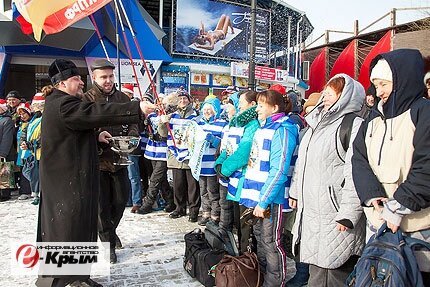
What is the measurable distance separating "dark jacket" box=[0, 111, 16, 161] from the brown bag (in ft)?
17.3

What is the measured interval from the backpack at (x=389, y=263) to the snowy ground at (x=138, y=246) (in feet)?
6.47

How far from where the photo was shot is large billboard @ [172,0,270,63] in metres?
16.5

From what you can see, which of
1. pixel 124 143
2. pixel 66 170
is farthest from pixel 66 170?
pixel 124 143

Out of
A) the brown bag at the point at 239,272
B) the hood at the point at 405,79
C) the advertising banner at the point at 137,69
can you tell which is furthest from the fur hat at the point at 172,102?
the advertising banner at the point at 137,69

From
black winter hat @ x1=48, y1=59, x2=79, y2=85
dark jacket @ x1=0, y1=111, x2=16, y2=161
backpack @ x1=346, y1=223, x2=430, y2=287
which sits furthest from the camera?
dark jacket @ x1=0, y1=111, x2=16, y2=161

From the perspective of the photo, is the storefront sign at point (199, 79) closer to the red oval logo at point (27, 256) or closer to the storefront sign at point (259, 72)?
the storefront sign at point (259, 72)

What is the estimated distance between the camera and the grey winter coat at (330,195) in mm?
2711

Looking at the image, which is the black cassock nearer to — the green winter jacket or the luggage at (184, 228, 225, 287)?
the luggage at (184, 228, 225, 287)

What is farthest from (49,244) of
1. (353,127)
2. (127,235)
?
(353,127)

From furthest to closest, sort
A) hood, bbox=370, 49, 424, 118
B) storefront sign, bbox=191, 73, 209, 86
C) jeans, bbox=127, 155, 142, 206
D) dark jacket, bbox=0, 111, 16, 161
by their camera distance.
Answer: storefront sign, bbox=191, 73, 209, 86 → dark jacket, bbox=0, 111, 16, 161 → jeans, bbox=127, 155, 142, 206 → hood, bbox=370, 49, 424, 118

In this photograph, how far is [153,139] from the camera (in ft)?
20.0

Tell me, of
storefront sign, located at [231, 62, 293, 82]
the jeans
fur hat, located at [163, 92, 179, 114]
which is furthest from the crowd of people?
storefront sign, located at [231, 62, 293, 82]

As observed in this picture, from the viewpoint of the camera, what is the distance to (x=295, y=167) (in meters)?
3.38

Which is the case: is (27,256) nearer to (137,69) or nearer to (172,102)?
(172,102)
